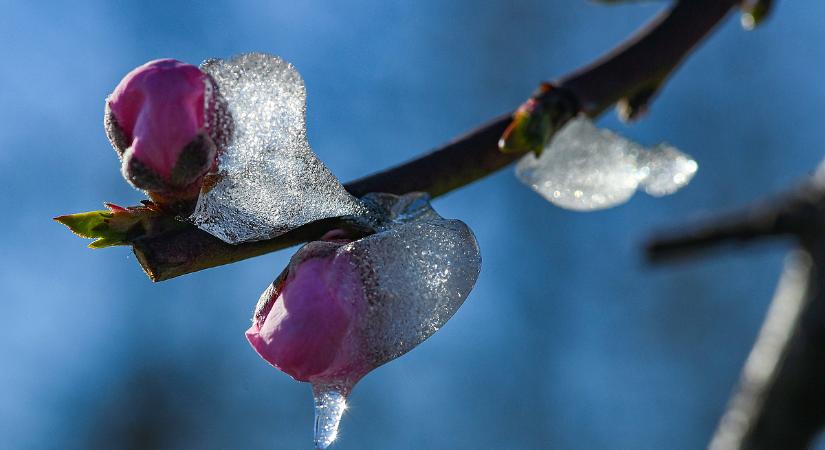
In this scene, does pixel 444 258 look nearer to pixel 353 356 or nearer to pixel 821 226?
pixel 353 356

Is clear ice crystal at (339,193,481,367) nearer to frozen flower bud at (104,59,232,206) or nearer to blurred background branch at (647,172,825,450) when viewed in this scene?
frozen flower bud at (104,59,232,206)

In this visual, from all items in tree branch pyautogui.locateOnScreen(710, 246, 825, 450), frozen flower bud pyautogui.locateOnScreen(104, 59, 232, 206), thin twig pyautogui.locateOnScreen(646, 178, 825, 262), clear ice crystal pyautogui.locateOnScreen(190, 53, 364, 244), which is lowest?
tree branch pyautogui.locateOnScreen(710, 246, 825, 450)

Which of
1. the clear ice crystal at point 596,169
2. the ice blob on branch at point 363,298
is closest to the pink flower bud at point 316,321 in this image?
the ice blob on branch at point 363,298

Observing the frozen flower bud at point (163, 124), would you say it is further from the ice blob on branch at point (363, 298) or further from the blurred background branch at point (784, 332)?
the blurred background branch at point (784, 332)

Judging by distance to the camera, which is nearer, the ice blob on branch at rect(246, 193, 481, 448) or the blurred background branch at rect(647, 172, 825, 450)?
the ice blob on branch at rect(246, 193, 481, 448)

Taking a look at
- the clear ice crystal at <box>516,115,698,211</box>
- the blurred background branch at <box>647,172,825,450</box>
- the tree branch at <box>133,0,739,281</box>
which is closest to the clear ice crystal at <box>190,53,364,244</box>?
the tree branch at <box>133,0,739,281</box>

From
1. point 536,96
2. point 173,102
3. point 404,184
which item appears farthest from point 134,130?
point 536,96

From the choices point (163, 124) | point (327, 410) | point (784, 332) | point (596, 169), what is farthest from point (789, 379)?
point (163, 124)

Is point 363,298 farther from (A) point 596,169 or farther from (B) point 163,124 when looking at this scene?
(A) point 596,169
